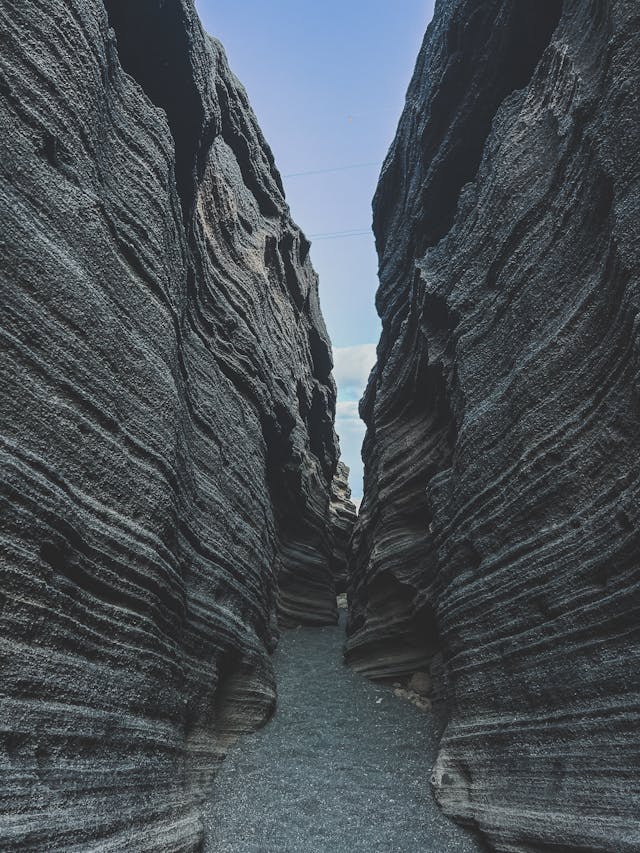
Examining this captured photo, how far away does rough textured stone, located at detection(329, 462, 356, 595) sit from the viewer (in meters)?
27.2

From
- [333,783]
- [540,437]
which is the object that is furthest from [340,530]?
[540,437]

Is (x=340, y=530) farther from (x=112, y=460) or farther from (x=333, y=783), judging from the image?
(x=112, y=460)

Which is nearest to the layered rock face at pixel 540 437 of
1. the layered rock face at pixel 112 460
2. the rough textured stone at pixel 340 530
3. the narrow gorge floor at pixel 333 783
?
the narrow gorge floor at pixel 333 783

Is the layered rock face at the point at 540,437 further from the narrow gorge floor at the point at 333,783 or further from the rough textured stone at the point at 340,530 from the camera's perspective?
the rough textured stone at the point at 340,530

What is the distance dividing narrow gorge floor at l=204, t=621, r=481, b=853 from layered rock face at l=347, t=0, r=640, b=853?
0.64 m

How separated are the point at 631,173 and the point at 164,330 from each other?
6.23m

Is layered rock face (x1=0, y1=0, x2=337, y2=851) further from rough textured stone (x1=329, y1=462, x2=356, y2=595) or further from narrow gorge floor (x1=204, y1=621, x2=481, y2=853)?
rough textured stone (x1=329, y1=462, x2=356, y2=595)

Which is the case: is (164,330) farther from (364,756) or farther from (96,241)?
(364,756)

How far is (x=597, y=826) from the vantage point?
4812mm

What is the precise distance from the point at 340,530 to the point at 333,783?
820 inches

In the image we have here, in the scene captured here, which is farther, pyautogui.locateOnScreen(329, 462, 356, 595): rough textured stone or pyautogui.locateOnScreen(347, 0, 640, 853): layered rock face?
pyautogui.locateOnScreen(329, 462, 356, 595): rough textured stone

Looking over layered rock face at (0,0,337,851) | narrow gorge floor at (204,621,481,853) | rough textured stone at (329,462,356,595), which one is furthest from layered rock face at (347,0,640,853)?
rough textured stone at (329,462,356,595)

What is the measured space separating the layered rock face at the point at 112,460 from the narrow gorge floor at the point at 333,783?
1.72ft

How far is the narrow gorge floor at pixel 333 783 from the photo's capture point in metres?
6.20
